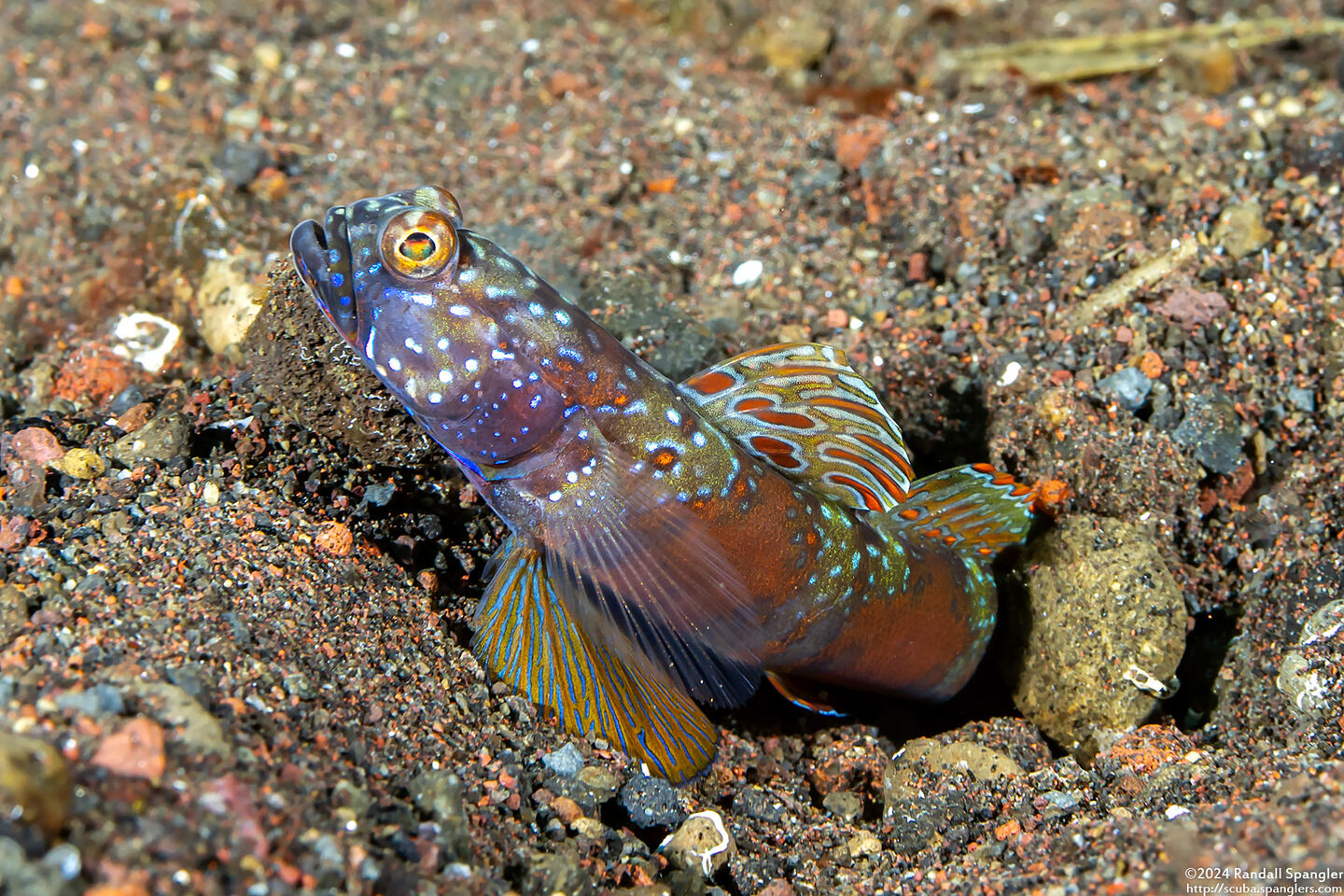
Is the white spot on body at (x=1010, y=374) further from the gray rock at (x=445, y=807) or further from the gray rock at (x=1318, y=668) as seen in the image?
the gray rock at (x=445, y=807)

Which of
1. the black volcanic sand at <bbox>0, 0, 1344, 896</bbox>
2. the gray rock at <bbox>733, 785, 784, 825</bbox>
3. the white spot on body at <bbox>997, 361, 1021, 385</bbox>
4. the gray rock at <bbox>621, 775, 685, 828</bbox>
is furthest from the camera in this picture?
the white spot on body at <bbox>997, 361, 1021, 385</bbox>

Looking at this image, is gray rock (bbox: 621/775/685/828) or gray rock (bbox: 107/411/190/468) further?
gray rock (bbox: 107/411/190/468)

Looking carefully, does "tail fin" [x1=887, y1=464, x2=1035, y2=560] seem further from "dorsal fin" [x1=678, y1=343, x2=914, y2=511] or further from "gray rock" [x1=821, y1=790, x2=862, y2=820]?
"gray rock" [x1=821, y1=790, x2=862, y2=820]

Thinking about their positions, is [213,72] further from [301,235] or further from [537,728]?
[537,728]

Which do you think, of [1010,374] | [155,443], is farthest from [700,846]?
[1010,374]

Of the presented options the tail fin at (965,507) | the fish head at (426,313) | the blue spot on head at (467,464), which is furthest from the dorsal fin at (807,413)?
the blue spot on head at (467,464)

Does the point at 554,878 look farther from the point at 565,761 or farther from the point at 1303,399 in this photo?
the point at 1303,399

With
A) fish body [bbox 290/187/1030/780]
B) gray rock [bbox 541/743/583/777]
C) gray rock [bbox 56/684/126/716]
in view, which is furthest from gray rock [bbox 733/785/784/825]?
gray rock [bbox 56/684/126/716]
